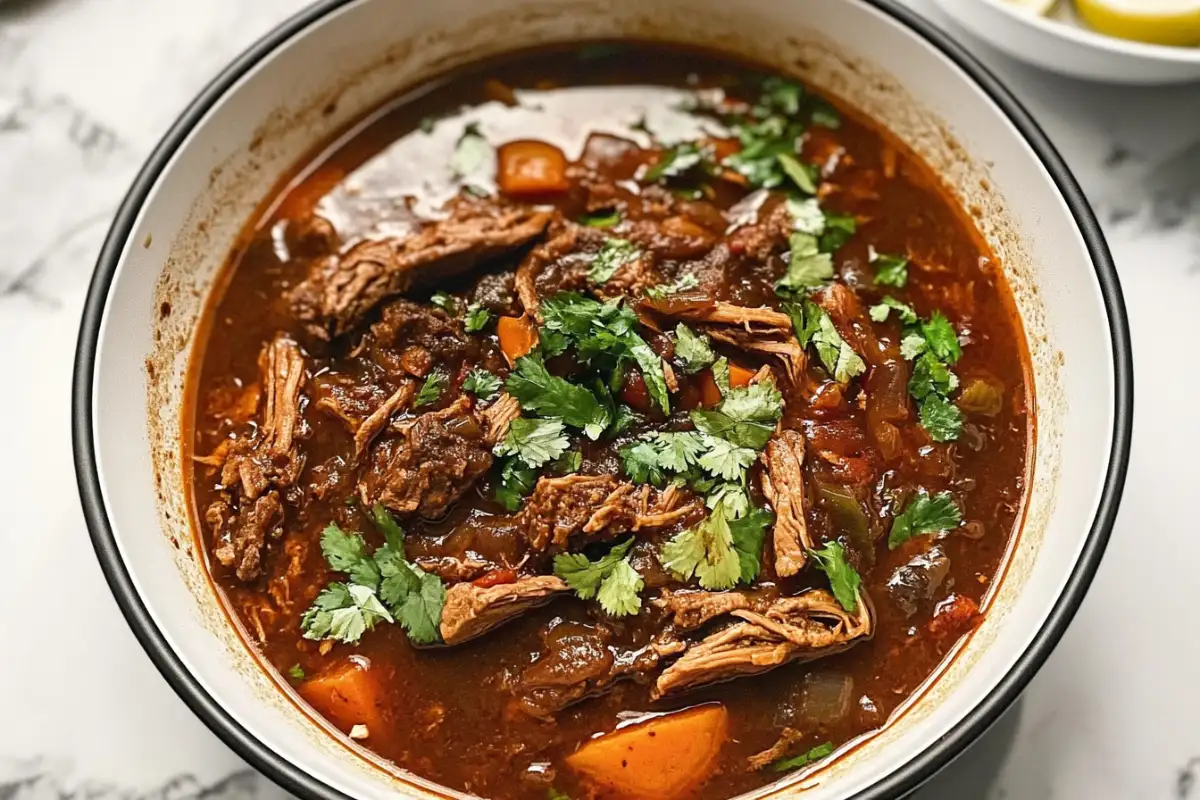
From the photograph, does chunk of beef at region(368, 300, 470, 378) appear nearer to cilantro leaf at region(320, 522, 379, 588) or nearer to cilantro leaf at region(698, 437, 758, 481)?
cilantro leaf at region(320, 522, 379, 588)

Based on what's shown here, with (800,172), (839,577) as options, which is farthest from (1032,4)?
(839,577)

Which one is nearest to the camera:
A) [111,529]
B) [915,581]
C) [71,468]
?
[111,529]

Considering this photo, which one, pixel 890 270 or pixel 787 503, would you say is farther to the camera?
pixel 890 270

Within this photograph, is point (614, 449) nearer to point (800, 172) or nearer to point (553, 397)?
point (553, 397)

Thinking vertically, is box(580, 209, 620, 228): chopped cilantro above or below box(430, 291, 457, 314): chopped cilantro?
above

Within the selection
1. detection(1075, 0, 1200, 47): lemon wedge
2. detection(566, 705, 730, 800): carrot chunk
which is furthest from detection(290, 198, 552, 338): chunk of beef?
detection(1075, 0, 1200, 47): lemon wedge

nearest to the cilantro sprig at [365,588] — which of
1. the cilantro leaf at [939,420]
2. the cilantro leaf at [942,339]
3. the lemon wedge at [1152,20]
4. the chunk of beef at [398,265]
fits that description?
the chunk of beef at [398,265]
